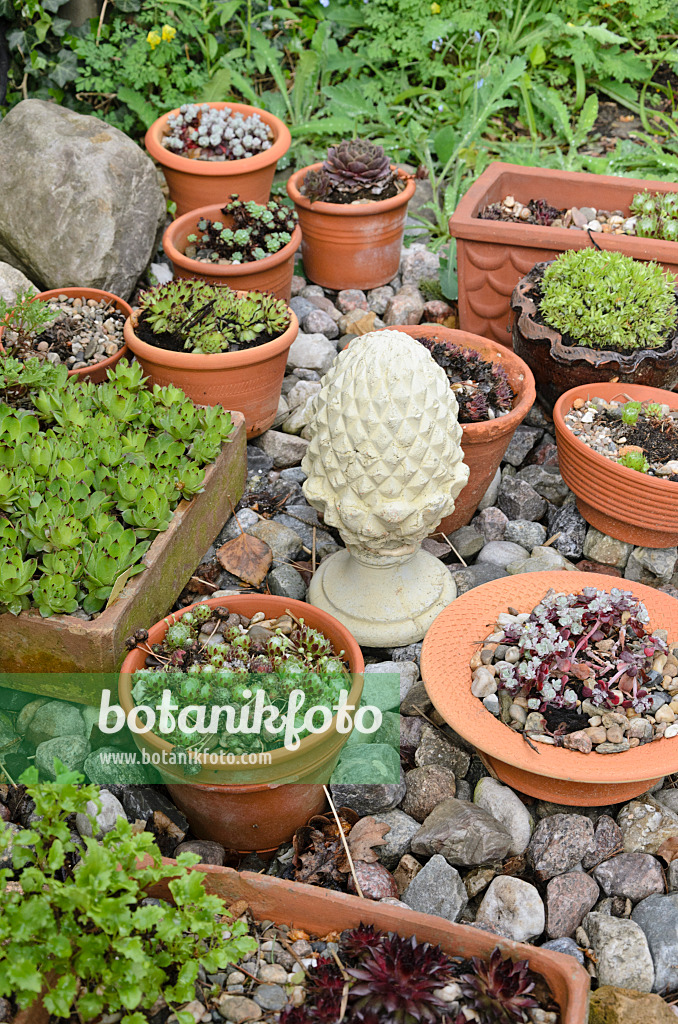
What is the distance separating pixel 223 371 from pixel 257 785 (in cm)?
177

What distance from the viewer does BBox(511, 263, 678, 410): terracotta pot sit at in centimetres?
357

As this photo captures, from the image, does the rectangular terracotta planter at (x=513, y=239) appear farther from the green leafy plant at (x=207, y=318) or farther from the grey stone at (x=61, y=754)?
the grey stone at (x=61, y=754)

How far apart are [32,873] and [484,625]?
4.79 ft

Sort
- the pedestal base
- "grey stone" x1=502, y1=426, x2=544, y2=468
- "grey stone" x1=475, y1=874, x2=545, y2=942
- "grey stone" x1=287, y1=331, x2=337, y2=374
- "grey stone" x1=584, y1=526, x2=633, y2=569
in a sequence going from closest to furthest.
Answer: "grey stone" x1=475, y1=874, x2=545, y2=942 < the pedestal base < "grey stone" x1=584, y1=526, x2=633, y2=569 < "grey stone" x1=502, y1=426, x2=544, y2=468 < "grey stone" x1=287, y1=331, x2=337, y2=374

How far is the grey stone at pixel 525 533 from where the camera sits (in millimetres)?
3404

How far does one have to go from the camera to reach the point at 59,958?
1.69 meters

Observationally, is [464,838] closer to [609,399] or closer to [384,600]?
[384,600]

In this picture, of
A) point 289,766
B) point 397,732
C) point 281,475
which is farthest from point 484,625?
point 281,475

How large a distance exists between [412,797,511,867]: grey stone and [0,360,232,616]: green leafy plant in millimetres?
1076

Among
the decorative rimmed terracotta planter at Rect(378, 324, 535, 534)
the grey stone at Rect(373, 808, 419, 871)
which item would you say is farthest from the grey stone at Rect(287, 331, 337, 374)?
the grey stone at Rect(373, 808, 419, 871)

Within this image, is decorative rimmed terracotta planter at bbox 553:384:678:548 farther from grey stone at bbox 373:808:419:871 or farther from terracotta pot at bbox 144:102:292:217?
terracotta pot at bbox 144:102:292:217

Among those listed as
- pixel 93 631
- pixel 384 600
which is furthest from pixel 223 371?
pixel 93 631

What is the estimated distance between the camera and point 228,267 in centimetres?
389

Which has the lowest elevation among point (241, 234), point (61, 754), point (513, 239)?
point (61, 754)
